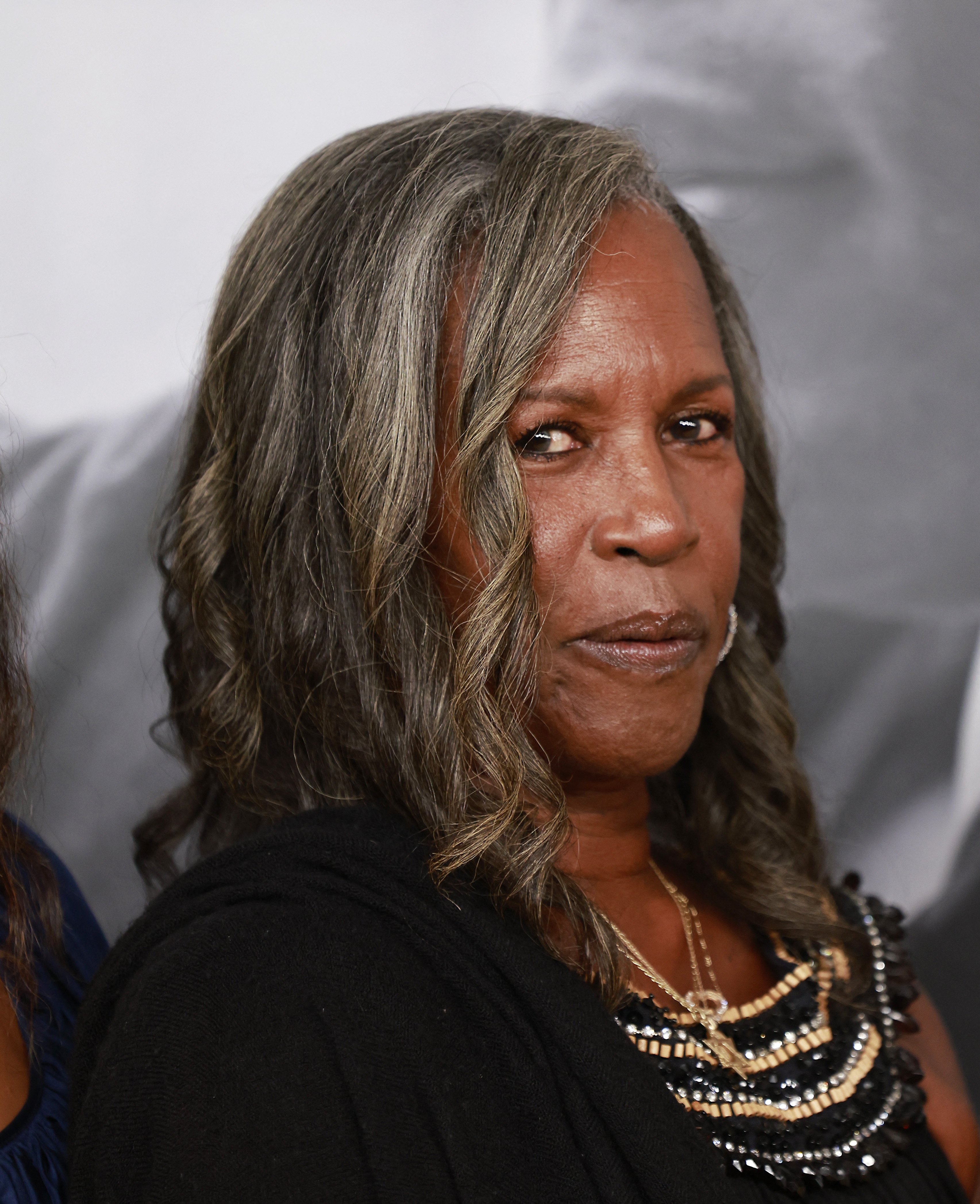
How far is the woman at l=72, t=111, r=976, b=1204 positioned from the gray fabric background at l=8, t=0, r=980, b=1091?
0.43 m

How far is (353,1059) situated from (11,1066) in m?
0.39

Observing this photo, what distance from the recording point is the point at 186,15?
1.86 m

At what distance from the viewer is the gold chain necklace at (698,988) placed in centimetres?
133

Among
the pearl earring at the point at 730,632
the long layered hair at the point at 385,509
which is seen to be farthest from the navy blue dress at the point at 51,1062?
the pearl earring at the point at 730,632

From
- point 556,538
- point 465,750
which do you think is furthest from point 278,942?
point 556,538

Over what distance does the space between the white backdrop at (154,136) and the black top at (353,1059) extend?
99 cm

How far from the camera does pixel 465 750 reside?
1233mm

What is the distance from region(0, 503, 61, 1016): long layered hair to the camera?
1289 millimetres

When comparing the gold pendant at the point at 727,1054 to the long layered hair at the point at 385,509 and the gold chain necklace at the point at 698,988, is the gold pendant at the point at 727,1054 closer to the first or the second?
the gold chain necklace at the point at 698,988

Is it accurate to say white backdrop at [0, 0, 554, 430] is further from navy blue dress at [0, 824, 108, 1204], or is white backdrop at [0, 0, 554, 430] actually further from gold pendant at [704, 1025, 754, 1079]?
gold pendant at [704, 1025, 754, 1079]

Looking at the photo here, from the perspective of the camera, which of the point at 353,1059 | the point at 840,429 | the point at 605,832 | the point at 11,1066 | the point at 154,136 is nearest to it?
the point at 353,1059

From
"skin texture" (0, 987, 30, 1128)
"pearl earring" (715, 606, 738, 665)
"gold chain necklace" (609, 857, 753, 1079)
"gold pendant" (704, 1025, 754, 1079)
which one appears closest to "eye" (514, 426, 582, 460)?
"pearl earring" (715, 606, 738, 665)

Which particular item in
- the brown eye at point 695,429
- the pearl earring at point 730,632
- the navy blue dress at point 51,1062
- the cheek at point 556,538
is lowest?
the navy blue dress at point 51,1062

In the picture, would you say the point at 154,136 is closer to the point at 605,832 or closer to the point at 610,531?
the point at 610,531
